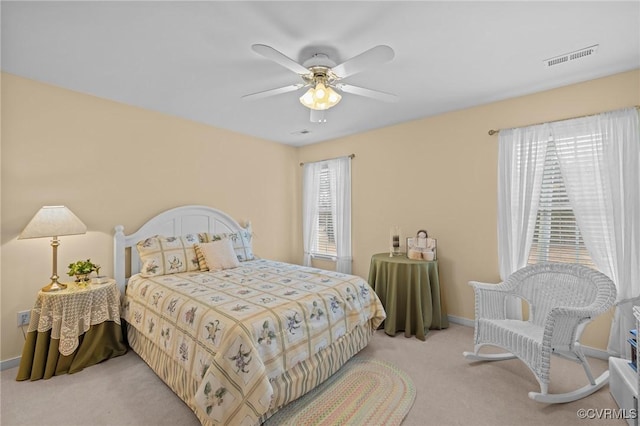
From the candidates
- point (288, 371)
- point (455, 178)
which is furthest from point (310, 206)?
point (288, 371)

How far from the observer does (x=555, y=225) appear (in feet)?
8.90

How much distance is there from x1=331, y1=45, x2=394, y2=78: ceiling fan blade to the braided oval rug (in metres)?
2.26

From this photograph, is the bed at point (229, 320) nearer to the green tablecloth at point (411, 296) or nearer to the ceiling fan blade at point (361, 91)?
the green tablecloth at point (411, 296)

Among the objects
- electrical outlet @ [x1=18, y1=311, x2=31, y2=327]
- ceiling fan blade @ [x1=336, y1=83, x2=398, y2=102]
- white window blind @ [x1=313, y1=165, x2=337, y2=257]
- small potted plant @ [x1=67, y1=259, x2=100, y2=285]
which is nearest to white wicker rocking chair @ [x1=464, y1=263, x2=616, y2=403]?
ceiling fan blade @ [x1=336, y1=83, x2=398, y2=102]

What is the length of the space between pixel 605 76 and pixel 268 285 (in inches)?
140

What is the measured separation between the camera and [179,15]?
1715 millimetres

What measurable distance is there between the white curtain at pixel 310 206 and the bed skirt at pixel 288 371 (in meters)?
2.29

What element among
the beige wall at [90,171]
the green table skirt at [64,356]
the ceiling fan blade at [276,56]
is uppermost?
the ceiling fan blade at [276,56]

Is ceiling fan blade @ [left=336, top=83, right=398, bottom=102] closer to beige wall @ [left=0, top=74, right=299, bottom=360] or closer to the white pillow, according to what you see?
the white pillow

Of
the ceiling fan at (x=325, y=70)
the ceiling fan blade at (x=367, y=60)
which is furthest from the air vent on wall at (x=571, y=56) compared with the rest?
the ceiling fan blade at (x=367, y=60)

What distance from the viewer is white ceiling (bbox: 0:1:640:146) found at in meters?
1.69

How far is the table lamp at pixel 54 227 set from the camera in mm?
2256

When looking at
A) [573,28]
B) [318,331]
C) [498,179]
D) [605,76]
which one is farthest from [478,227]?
[318,331]

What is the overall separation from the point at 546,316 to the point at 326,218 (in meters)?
3.04
